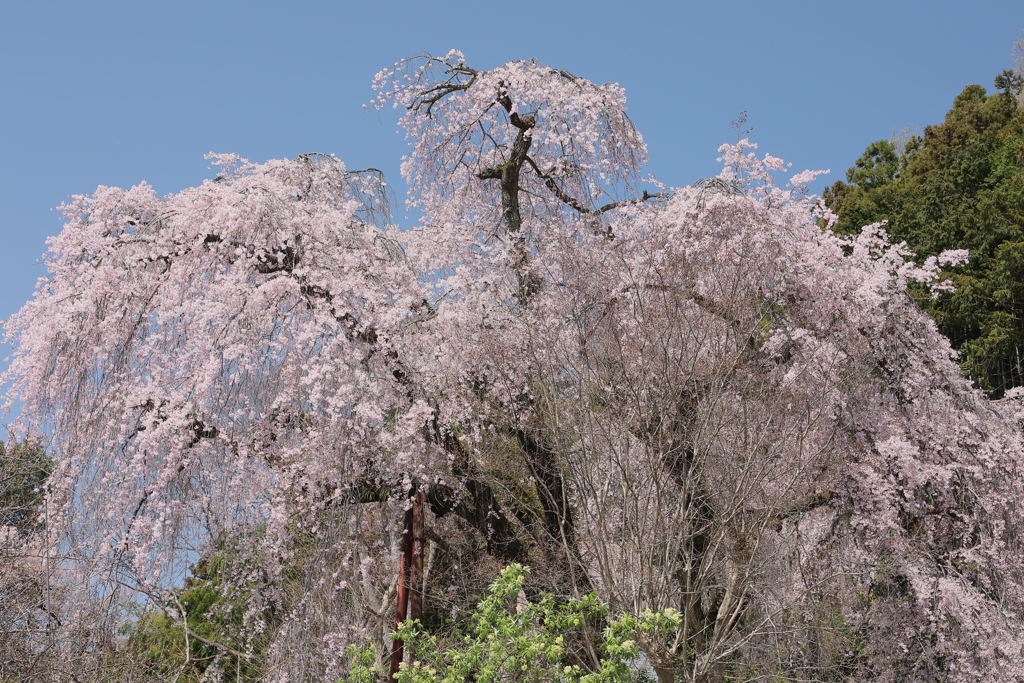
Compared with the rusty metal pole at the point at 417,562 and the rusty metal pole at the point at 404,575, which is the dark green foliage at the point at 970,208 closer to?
the rusty metal pole at the point at 417,562

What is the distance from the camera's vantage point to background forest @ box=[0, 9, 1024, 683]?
7414 mm

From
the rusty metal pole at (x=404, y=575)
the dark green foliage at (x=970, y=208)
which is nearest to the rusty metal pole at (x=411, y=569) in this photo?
the rusty metal pole at (x=404, y=575)

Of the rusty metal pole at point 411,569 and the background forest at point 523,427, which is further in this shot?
the rusty metal pole at point 411,569

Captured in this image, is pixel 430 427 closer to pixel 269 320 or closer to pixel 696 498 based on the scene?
pixel 269 320

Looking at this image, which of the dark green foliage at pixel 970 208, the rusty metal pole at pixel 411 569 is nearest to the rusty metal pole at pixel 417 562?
the rusty metal pole at pixel 411 569

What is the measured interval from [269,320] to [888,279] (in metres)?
7.30

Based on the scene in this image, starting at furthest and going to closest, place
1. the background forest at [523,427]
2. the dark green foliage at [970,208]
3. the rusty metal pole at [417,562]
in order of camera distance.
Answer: the dark green foliage at [970,208] < the rusty metal pole at [417,562] < the background forest at [523,427]

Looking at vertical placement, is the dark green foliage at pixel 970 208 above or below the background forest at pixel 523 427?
above

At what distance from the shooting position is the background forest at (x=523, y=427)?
7.41 m

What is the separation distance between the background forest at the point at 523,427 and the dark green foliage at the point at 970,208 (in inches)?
455

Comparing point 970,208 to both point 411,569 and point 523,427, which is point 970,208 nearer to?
point 523,427

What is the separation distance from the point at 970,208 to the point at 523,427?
68.5 feet

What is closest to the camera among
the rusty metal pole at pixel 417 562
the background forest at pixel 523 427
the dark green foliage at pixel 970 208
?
the background forest at pixel 523 427

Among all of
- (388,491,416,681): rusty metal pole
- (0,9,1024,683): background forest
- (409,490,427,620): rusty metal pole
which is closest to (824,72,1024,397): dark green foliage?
(0,9,1024,683): background forest
